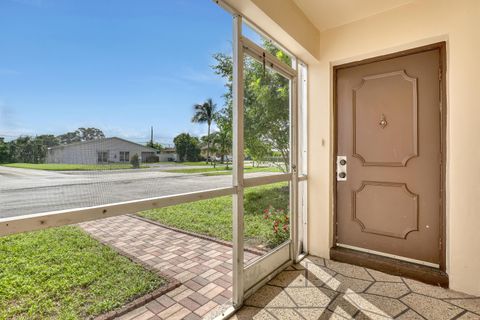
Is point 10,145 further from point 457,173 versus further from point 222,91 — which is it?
point 457,173

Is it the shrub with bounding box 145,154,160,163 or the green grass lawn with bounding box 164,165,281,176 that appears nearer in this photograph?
A: the shrub with bounding box 145,154,160,163

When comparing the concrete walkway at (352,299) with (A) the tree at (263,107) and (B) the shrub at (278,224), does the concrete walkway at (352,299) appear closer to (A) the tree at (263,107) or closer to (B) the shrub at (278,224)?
(B) the shrub at (278,224)

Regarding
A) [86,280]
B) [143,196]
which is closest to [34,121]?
[143,196]

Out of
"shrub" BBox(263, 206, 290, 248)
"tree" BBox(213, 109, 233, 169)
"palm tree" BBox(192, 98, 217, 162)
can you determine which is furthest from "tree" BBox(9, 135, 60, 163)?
"shrub" BBox(263, 206, 290, 248)

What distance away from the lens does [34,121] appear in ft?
3.30

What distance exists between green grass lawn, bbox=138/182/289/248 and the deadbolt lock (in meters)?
0.65

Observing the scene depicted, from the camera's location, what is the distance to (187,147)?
5.35 ft

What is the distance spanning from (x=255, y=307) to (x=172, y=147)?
135 cm

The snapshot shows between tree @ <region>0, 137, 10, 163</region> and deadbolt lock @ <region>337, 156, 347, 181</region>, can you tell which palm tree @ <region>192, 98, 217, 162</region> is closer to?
tree @ <region>0, 137, 10, 163</region>

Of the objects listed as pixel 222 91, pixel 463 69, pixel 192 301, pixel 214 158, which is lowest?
pixel 192 301

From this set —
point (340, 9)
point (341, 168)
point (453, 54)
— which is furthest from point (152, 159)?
point (453, 54)

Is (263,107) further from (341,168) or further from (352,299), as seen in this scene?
(352,299)

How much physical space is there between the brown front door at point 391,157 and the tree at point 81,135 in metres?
2.39

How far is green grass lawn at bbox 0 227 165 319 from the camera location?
176cm
